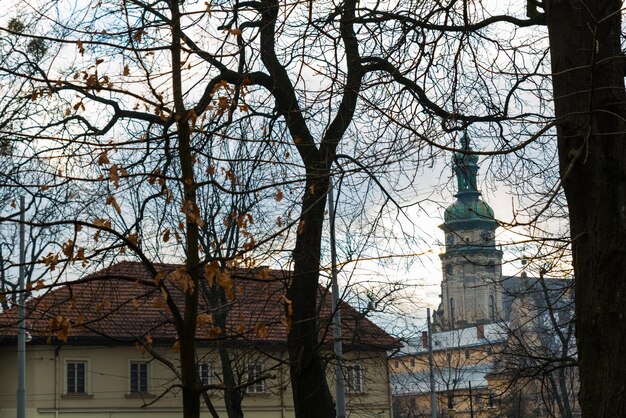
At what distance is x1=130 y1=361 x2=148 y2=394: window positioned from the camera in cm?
4316

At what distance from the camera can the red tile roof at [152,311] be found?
26.2 ft

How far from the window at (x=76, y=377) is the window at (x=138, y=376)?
183 cm

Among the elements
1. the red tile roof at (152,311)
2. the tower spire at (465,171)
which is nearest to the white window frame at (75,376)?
the red tile roof at (152,311)

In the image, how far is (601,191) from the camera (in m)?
8.61

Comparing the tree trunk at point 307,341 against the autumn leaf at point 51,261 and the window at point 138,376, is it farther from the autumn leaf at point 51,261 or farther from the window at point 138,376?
the window at point 138,376

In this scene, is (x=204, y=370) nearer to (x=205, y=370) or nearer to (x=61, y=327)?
(x=205, y=370)

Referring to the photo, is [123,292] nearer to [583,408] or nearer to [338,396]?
[338,396]

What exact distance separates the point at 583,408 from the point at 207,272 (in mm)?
3104

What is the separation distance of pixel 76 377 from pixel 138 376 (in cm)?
232

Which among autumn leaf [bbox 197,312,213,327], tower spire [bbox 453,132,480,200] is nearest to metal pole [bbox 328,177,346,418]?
tower spire [bbox 453,132,480,200]

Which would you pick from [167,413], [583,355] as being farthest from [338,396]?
[167,413]

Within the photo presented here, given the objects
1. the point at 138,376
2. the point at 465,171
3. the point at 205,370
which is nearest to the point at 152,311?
the point at 138,376

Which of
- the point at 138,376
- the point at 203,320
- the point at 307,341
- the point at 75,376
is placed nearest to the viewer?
the point at 203,320

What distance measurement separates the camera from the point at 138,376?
43.1 meters
